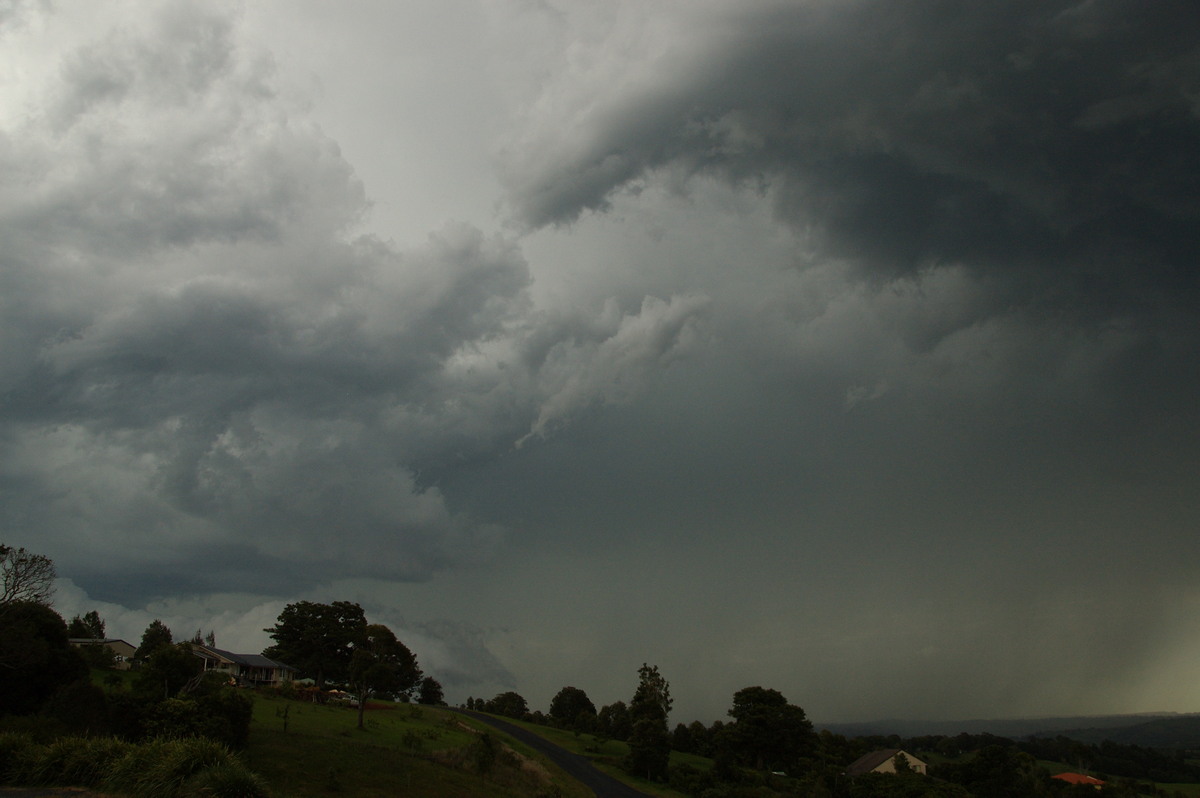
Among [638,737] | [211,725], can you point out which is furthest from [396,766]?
[638,737]

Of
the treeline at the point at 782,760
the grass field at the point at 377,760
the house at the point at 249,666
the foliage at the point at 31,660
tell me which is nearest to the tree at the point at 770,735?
the treeline at the point at 782,760

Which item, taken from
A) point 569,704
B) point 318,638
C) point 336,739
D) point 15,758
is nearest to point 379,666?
point 336,739

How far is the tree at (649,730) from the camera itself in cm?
8212

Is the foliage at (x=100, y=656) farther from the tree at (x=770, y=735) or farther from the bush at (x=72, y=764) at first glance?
the tree at (x=770, y=735)

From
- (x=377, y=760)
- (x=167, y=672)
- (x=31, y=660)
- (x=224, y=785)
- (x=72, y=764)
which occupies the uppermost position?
(x=31, y=660)

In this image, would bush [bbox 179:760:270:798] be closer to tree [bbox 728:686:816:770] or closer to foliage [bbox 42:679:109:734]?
foliage [bbox 42:679:109:734]

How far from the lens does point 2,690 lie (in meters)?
40.6

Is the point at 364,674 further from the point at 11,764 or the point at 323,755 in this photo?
the point at 11,764

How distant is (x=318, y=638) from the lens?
4409 inches

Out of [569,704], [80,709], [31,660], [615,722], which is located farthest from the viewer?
[569,704]

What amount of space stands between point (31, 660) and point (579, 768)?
54.8 meters

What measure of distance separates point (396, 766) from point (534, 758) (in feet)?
92.0

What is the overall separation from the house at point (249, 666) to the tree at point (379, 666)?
10260 millimetres

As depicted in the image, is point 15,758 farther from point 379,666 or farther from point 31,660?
point 379,666
